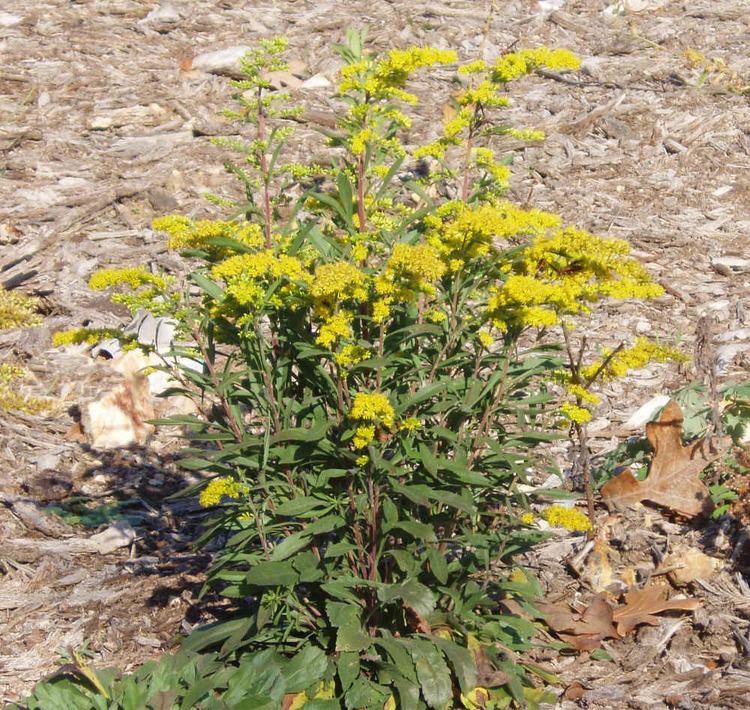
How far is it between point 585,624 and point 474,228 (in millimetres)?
1847

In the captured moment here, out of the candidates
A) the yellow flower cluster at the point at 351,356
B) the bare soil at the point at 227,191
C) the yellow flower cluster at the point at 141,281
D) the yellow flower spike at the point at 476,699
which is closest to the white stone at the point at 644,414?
the bare soil at the point at 227,191

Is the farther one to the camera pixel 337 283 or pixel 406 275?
pixel 406 275

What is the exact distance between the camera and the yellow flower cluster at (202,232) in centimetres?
349

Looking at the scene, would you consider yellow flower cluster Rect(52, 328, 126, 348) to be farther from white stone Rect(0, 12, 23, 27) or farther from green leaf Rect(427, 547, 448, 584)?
white stone Rect(0, 12, 23, 27)

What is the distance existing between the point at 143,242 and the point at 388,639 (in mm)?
4764

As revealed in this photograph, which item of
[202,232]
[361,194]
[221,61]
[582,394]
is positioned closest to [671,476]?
[582,394]

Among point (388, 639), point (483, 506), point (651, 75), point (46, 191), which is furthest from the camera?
point (651, 75)

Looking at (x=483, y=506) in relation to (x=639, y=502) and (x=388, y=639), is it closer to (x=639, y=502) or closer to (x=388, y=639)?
(x=388, y=639)

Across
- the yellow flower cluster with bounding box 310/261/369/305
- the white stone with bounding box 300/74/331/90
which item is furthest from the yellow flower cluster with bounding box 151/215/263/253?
the white stone with bounding box 300/74/331/90

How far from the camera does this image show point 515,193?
25.5ft

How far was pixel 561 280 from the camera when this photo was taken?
365 centimetres

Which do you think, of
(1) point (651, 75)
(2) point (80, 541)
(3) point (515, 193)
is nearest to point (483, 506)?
(2) point (80, 541)

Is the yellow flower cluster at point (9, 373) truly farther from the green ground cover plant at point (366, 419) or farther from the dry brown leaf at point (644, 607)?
the dry brown leaf at point (644, 607)

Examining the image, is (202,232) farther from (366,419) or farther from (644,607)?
(644,607)
